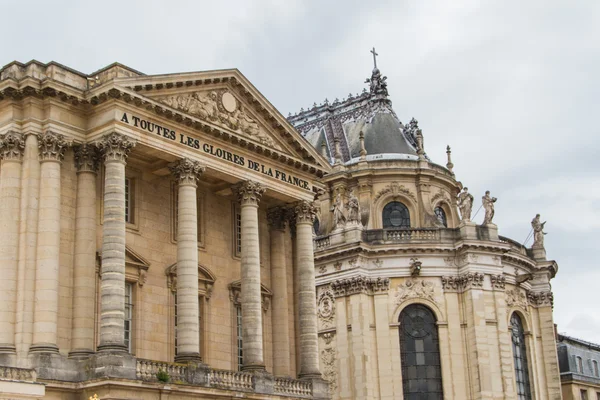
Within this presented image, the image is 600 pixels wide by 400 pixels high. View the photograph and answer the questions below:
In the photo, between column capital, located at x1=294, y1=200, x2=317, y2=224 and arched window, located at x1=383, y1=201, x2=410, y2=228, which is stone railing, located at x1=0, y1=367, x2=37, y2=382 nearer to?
column capital, located at x1=294, y1=200, x2=317, y2=224

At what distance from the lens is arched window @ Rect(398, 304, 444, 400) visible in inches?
2050

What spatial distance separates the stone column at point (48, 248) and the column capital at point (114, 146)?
4.38 ft

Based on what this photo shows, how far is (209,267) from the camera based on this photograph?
124 ft

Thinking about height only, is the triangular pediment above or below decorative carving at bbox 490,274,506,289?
above

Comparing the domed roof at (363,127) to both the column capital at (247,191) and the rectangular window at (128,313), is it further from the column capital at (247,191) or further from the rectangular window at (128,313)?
the rectangular window at (128,313)

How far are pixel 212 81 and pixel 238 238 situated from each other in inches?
278

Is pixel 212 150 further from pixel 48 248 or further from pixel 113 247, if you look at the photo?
pixel 48 248

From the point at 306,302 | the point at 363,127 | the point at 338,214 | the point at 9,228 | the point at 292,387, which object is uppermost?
the point at 363,127

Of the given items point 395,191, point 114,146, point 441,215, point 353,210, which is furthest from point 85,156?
point 441,215

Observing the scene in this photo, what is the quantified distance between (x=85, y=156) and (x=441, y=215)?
32.0 metres

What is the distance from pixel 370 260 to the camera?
176 ft

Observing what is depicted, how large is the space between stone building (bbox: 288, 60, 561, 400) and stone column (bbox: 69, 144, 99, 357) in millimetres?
23125

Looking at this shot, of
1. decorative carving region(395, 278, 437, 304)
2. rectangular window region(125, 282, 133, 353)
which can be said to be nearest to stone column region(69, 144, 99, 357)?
rectangular window region(125, 282, 133, 353)

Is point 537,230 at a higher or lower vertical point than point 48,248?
higher
